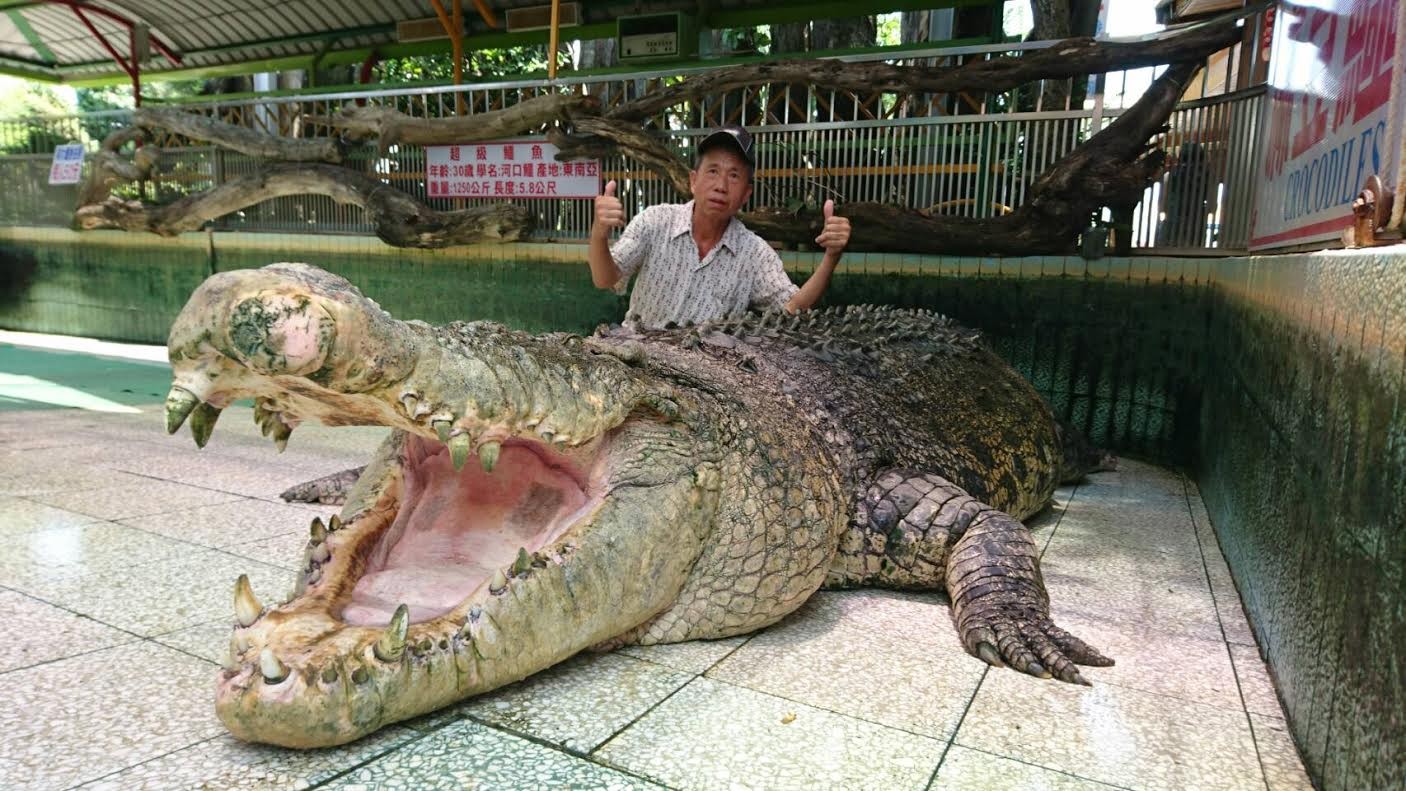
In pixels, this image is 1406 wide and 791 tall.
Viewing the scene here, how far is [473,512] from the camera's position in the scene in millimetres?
2055

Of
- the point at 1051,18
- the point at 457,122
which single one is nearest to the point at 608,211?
the point at 457,122

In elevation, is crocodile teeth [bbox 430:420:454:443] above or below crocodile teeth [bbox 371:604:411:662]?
above

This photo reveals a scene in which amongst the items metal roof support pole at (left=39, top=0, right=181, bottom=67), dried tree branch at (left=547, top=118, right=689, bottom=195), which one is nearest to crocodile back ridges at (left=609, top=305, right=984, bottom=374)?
dried tree branch at (left=547, top=118, right=689, bottom=195)

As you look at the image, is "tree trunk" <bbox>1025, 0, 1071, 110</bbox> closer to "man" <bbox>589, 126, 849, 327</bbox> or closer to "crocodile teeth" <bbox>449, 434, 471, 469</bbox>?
"man" <bbox>589, 126, 849, 327</bbox>

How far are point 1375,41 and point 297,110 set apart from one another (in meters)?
8.59

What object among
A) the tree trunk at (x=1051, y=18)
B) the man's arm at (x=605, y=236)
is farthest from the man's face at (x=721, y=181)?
the tree trunk at (x=1051, y=18)

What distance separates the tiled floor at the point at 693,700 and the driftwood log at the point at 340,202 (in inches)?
164

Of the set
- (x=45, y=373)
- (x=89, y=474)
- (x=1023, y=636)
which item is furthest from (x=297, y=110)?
(x=1023, y=636)

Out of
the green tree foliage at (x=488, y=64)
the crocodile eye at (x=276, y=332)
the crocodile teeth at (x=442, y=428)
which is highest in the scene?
the green tree foliage at (x=488, y=64)

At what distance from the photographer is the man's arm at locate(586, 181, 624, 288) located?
3.63 meters

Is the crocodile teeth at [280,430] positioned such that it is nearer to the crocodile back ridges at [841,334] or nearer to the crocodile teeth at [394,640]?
the crocodile teeth at [394,640]

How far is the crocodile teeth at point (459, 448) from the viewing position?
4.94 ft

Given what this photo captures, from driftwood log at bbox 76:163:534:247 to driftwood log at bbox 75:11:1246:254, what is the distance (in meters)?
0.01

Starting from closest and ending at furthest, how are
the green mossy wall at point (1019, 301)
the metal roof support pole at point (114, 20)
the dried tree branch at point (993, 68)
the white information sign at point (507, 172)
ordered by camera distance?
the dried tree branch at point (993, 68)
the green mossy wall at point (1019, 301)
the white information sign at point (507, 172)
the metal roof support pole at point (114, 20)
